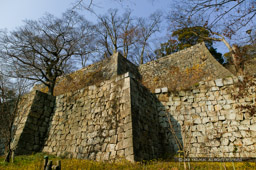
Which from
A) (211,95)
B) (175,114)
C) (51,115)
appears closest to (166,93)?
(175,114)

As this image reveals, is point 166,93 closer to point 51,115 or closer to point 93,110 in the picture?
point 93,110

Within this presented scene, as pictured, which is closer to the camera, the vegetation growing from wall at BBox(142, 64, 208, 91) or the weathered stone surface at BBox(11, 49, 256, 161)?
the weathered stone surface at BBox(11, 49, 256, 161)

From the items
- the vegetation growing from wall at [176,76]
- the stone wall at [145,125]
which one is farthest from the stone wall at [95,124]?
the vegetation growing from wall at [176,76]

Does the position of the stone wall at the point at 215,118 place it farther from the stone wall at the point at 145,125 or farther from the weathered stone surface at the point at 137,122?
the stone wall at the point at 145,125

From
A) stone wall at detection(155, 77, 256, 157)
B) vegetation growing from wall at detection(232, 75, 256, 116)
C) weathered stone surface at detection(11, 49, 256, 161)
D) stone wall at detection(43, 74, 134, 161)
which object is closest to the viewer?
stone wall at detection(43, 74, 134, 161)

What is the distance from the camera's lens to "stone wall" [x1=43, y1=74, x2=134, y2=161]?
614 cm

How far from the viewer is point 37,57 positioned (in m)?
11.6

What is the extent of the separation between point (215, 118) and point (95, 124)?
484 cm

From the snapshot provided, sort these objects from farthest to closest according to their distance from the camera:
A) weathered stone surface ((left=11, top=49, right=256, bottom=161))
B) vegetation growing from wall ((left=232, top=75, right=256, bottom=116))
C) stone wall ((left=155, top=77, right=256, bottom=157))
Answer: vegetation growing from wall ((left=232, top=75, right=256, bottom=116)) < stone wall ((left=155, top=77, right=256, bottom=157)) < weathered stone surface ((left=11, top=49, right=256, bottom=161))

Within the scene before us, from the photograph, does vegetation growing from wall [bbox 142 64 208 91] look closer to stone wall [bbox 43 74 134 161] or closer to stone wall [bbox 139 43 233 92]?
stone wall [bbox 139 43 233 92]

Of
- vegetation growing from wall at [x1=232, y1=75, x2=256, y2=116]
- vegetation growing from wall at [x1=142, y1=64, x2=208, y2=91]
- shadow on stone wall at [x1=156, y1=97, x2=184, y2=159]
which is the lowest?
shadow on stone wall at [x1=156, y1=97, x2=184, y2=159]

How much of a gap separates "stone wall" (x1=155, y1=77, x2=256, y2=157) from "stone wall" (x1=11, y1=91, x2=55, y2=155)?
19.1 feet

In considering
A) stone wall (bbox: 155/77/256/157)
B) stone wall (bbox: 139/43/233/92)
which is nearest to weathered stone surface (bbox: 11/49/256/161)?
stone wall (bbox: 155/77/256/157)

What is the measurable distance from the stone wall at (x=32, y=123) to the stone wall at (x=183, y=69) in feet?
22.1
